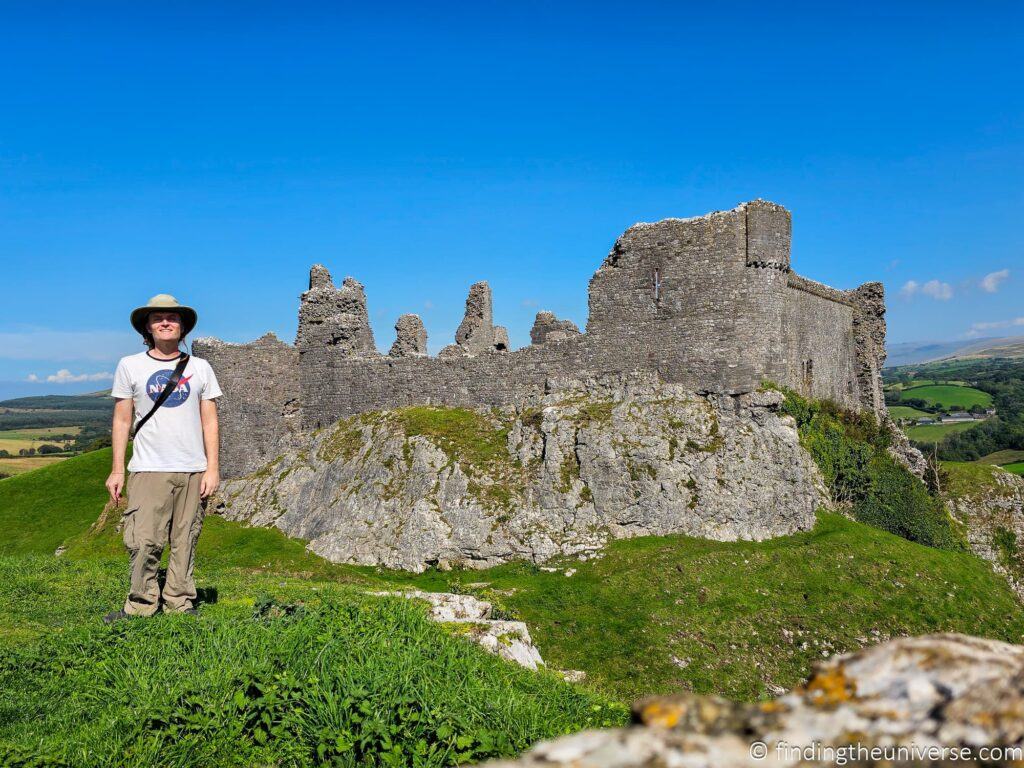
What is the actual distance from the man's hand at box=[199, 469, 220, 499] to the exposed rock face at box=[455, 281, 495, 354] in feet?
66.9

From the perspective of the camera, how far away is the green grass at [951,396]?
11831 cm

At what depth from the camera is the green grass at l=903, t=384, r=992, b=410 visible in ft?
388

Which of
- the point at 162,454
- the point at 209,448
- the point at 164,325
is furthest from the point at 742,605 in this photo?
the point at 164,325

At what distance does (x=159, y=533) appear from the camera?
8750mm

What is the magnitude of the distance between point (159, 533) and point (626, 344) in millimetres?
17884

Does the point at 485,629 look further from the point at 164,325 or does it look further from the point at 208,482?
the point at 164,325

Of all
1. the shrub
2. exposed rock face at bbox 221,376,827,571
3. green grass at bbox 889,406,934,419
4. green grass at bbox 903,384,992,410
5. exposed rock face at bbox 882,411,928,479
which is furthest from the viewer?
green grass at bbox 903,384,992,410

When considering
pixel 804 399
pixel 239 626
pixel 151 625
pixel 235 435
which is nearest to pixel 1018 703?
pixel 239 626

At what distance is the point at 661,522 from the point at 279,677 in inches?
649

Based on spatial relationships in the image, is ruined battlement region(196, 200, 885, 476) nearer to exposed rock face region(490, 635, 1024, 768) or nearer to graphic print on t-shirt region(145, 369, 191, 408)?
graphic print on t-shirt region(145, 369, 191, 408)

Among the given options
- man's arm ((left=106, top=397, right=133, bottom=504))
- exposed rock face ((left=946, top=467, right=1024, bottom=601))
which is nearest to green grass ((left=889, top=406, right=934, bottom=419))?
exposed rock face ((left=946, top=467, right=1024, bottom=601))

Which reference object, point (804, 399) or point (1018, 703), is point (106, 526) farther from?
point (1018, 703)

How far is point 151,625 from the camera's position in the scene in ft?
25.0

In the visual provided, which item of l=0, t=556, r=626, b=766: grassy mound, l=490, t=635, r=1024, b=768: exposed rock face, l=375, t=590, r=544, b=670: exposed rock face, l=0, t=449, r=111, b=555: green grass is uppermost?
l=490, t=635, r=1024, b=768: exposed rock face
